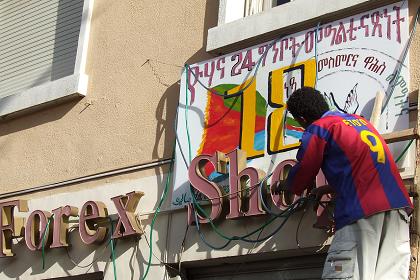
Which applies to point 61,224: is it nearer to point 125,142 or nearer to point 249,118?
point 125,142

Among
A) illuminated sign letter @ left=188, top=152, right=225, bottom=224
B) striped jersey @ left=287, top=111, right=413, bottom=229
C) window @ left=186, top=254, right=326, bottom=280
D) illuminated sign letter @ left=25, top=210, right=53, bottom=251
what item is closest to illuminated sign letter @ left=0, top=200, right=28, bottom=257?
illuminated sign letter @ left=25, top=210, right=53, bottom=251

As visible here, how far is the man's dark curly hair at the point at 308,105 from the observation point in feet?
17.7

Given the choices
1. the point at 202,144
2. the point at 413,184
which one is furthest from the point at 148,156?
the point at 413,184

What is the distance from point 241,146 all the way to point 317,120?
74.6 inches

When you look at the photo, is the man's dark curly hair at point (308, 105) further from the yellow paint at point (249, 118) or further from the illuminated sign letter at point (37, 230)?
the illuminated sign letter at point (37, 230)

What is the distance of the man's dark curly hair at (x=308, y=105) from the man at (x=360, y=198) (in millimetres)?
159

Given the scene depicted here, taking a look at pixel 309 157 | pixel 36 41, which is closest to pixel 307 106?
Result: pixel 309 157

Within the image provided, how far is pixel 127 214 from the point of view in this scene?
7586 millimetres

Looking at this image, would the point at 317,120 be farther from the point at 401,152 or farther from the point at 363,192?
the point at 401,152

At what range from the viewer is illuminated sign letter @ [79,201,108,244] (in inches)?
307

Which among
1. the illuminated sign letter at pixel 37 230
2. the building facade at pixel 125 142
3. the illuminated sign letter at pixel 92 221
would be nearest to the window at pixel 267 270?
the building facade at pixel 125 142

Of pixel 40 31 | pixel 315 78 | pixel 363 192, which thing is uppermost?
pixel 40 31

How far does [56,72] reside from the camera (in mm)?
9289

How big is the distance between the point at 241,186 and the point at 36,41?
3.79m
